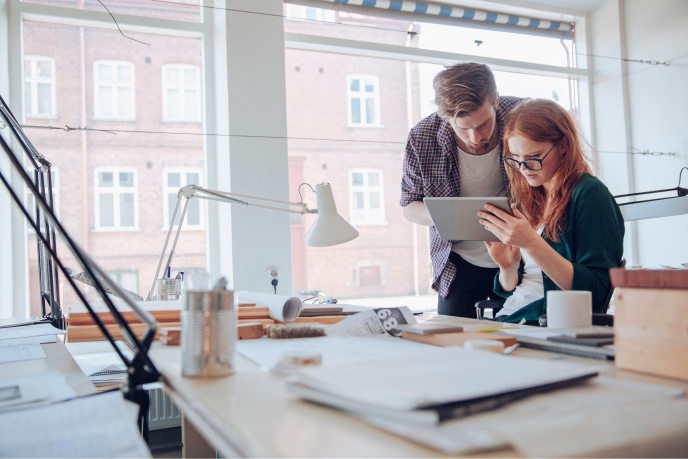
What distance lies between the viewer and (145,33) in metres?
3.28

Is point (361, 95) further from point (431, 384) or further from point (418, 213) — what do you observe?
point (431, 384)

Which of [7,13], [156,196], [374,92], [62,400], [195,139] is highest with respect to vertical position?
[7,13]

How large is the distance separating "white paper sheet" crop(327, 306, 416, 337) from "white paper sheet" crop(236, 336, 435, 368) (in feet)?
0.13

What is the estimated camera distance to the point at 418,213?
85.4 inches

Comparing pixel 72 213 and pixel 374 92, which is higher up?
pixel 374 92

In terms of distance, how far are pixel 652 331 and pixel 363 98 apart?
3396mm

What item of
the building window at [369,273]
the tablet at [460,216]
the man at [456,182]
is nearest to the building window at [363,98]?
the building window at [369,273]

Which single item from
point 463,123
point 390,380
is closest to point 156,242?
point 463,123

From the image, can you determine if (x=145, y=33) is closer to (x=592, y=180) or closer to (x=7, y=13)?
(x=7, y=13)

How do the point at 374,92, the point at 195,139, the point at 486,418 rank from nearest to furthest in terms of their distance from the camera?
the point at 486,418, the point at 195,139, the point at 374,92

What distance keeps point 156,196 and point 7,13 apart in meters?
1.26

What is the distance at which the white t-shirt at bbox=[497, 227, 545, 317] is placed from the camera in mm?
1646

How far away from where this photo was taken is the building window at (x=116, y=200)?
3.19m

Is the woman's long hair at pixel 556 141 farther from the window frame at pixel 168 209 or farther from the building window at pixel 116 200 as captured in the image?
the building window at pixel 116 200
